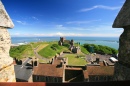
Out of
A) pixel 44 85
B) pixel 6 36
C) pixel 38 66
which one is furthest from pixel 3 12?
pixel 38 66

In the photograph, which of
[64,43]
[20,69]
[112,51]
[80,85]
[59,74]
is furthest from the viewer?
[64,43]

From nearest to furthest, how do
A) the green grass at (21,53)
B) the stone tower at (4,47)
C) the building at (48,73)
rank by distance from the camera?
1. the stone tower at (4,47)
2. the building at (48,73)
3. the green grass at (21,53)

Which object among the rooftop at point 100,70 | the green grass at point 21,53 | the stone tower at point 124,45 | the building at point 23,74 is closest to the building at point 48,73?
the building at point 23,74

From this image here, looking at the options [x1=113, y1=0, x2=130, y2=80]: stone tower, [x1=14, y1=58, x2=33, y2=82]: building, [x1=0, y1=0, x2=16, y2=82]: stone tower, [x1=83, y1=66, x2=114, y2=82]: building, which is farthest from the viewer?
[x1=83, y1=66, x2=114, y2=82]: building

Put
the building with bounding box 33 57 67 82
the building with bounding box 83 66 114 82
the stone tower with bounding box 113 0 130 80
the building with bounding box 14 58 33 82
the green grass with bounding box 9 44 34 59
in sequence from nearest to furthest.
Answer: the stone tower with bounding box 113 0 130 80
the building with bounding box 14 58 33 82
the building with bounding box 83 66 114 82
the building with bounding box 33 57 67 82
the green grass with bounding box 9 44 34 59

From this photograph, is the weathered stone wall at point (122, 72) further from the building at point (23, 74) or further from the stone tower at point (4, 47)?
the building at point (23, 74)

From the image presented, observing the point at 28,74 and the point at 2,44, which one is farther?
the point at 28,74

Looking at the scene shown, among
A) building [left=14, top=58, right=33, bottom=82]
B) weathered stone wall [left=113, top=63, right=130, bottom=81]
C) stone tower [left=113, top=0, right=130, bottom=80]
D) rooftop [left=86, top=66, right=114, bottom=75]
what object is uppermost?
stone tower [left=113, top=0, right=130, bottom=80]

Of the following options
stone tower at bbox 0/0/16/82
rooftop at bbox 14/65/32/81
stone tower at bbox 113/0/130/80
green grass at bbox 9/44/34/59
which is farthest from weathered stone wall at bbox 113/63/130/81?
green grass at bbox 9/44/34/59

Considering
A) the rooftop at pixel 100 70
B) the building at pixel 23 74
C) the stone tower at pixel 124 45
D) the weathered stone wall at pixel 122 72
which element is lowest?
the building at pixel 23 74

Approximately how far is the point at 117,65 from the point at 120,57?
0.22 meters

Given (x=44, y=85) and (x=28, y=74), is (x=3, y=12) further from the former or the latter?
(x=28, y=74)

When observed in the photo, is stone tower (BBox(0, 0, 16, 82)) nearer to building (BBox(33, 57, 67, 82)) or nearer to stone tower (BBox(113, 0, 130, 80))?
stone tower (BBox(113, 0, 130, 80))

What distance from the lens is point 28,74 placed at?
27328mm
